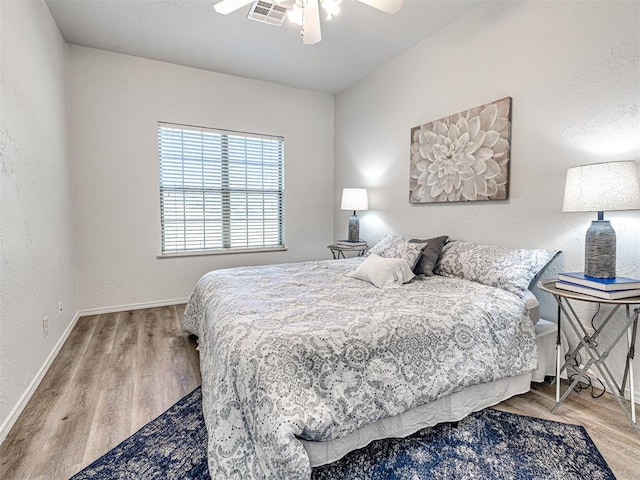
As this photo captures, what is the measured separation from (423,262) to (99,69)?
3.82 metres

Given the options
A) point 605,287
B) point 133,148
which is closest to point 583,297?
point 605,287

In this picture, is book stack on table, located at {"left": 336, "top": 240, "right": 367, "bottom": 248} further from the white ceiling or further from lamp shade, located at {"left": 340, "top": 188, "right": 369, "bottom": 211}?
the white ceiling

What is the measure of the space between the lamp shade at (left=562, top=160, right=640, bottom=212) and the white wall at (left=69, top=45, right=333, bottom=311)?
3514 mm

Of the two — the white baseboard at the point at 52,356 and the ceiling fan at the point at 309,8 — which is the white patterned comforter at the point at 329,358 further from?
the ceiling fan at the point at 309,8

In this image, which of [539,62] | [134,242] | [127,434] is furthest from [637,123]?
[134,242]

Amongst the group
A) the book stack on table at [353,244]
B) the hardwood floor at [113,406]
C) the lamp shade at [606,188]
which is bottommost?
the hardwood floor at [113,406]

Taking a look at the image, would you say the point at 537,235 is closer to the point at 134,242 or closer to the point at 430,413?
the point at 430,413

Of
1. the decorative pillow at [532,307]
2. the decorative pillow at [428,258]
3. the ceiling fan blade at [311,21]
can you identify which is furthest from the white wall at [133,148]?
the decorative pillow at [532,307]

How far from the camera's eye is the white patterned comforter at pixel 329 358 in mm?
1244

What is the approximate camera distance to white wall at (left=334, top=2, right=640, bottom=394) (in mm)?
1952

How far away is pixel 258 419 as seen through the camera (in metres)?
1.23

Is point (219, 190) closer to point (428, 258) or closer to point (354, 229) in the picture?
point (354, 229)

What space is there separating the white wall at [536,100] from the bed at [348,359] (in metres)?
0.38

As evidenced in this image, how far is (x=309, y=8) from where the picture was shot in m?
2.13
